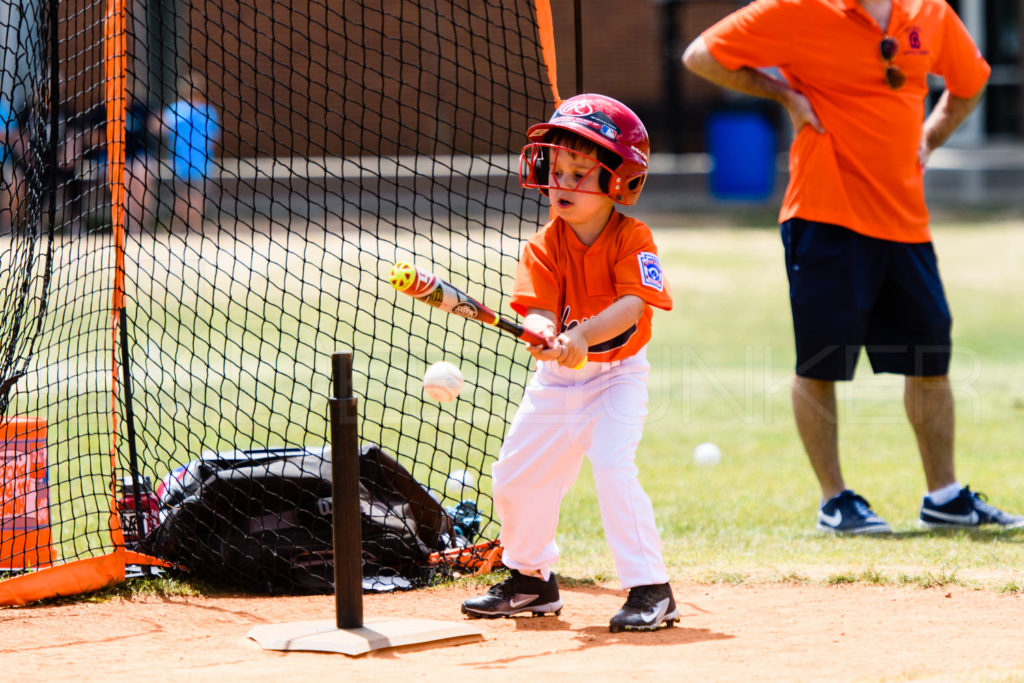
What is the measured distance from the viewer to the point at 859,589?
16.4ft

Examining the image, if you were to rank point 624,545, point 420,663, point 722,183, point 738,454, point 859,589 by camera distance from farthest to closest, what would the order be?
point 722,183 < point 738,454 < point 859,589 < point 624,545 < point 420,663

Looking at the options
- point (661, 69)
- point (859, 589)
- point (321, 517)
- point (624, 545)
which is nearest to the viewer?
point (624, 545)

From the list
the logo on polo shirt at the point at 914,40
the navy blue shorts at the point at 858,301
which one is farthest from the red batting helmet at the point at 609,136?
the logo on polo shirt at the point at 914,40

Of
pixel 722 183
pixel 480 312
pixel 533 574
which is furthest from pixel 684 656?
pixel 722 183

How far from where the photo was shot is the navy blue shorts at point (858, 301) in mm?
6012

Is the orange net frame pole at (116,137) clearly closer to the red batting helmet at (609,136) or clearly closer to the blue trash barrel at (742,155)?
the red batting helmet at (609,136)

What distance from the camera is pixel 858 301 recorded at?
6.01 m

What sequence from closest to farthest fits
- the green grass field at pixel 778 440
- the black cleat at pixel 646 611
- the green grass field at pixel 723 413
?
the black cleat at pixel 646 611, the green grass field at pixel 778 440, the green grass field at pixel 723 413

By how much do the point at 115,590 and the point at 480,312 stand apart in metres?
2.08

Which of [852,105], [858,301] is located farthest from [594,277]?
[852,105]

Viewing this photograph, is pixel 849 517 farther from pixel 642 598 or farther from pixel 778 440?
pixel 778 440

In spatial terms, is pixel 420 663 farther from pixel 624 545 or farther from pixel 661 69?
pixel 661 69

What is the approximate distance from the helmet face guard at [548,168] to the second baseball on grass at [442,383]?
72cm

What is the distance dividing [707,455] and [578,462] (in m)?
3.65
